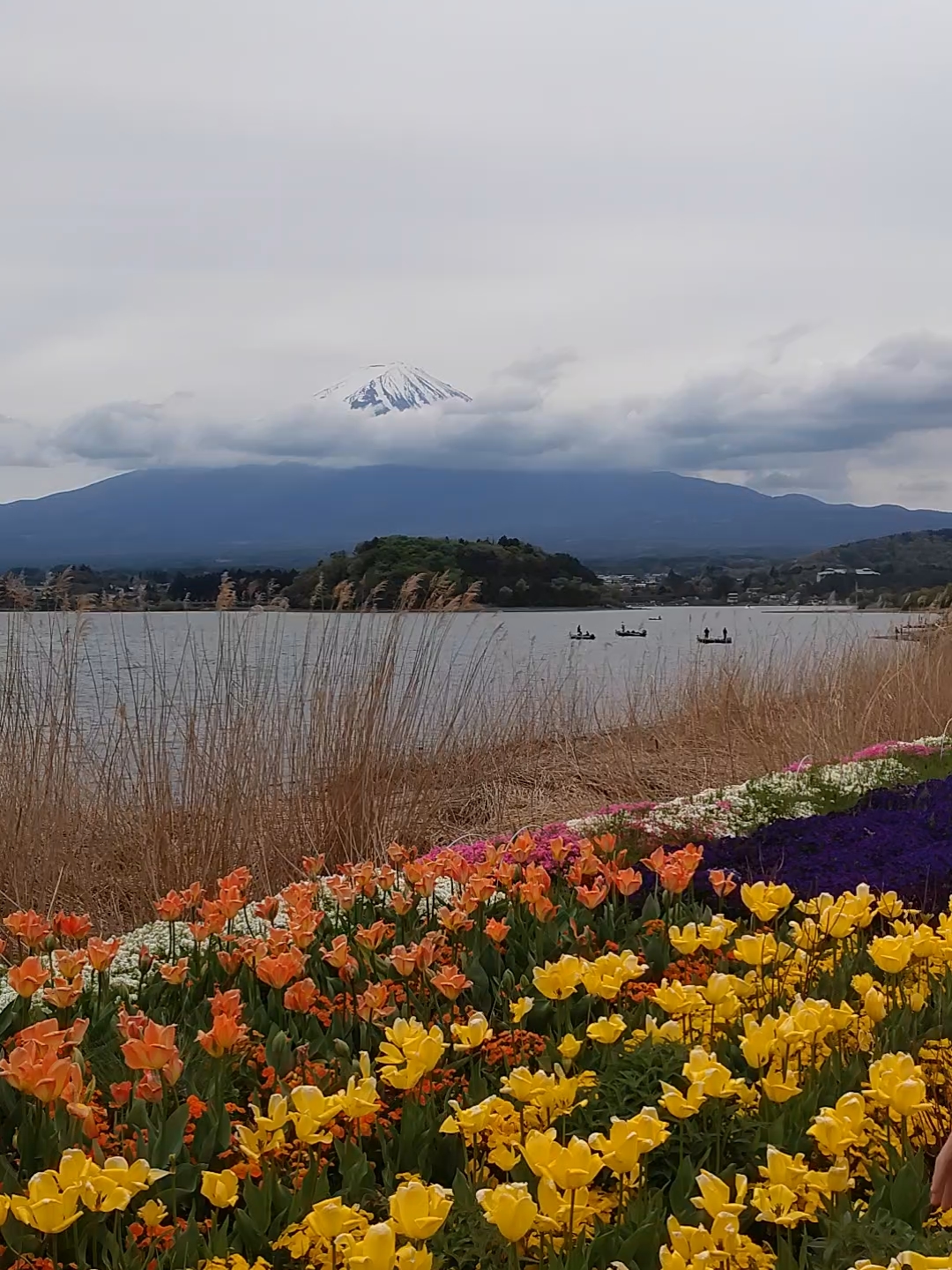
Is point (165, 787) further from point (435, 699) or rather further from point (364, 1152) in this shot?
point (364, 1152)

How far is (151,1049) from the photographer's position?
6.67 ft

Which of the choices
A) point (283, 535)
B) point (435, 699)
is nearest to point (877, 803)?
point (435, 699)

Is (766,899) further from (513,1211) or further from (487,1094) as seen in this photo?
(513,1211)

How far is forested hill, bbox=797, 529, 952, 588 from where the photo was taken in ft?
53.1

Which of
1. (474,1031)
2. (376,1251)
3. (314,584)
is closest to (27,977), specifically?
(474,1031)

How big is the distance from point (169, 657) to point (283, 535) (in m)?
97.2

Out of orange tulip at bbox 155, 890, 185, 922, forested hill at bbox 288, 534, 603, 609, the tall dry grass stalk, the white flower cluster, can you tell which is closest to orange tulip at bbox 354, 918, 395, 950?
orange tulip at bbox 155, 890, 185, 922

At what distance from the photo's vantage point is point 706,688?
10734 mm

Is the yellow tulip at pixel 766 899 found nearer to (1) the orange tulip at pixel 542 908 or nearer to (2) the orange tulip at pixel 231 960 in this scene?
(1) the orange tulip at pixel 542 908

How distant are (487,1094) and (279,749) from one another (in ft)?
13.7

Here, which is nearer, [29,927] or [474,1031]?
[474,1031]

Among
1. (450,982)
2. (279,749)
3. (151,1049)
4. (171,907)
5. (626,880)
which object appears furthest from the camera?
(279,749)

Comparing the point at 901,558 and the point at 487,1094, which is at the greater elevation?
the point at 901,558

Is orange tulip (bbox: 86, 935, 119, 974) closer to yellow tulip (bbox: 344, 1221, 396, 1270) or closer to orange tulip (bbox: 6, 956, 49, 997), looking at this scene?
orange tulip (bbox: 6, 956, 49, 997)
